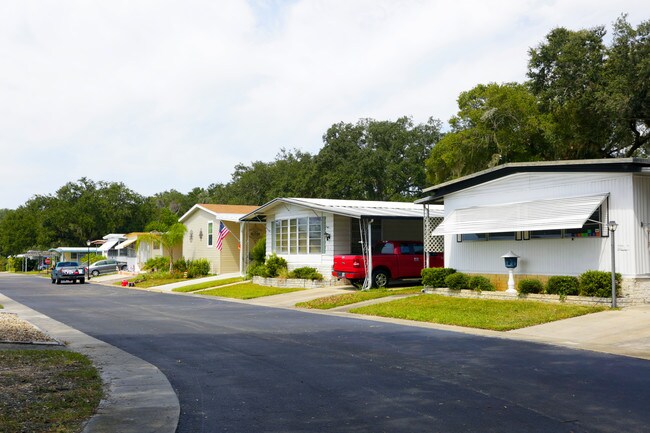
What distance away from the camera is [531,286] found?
1852 centimetres

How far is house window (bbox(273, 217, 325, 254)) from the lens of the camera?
96.2 feet

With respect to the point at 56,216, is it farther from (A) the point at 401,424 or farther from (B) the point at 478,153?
(A) the point at 401,424

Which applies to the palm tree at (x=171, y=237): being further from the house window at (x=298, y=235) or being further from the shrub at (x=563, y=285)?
the shrub at (x=563, y=285)

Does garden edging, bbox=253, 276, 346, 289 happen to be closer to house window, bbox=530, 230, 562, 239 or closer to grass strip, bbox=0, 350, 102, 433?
house window, bbox=530, 230, 562, 239

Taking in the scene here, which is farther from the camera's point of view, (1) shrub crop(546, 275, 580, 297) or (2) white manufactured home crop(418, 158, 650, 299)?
(1) shrub crop(546, 275, 580, 297)

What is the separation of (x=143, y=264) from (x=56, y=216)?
33186 mm

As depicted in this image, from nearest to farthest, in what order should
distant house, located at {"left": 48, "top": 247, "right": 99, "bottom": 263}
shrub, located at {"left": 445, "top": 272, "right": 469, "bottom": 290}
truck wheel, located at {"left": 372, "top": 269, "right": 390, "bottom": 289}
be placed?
shrub, located at {"left": 445, "top": 272, "right": 469, "bottom": 290} → truck wheel, located at {"left": 372, "top": 269, "right": 390, "bottom": 289} → distant house, located at {"left": 48, "top": 247, "right": 99, "bottom": 263}

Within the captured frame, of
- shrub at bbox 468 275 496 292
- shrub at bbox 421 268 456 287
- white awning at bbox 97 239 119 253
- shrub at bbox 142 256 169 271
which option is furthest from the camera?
white awning at bbox 97 239 119 253

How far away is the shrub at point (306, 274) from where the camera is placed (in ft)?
92.3

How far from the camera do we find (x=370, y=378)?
888 centimetres

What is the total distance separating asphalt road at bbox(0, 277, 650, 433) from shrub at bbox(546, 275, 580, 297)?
5.22 m

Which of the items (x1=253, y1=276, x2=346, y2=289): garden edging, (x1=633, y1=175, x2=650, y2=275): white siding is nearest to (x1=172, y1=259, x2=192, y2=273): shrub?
(x1=253, y1=276, x2=346, y2=289): garden edging

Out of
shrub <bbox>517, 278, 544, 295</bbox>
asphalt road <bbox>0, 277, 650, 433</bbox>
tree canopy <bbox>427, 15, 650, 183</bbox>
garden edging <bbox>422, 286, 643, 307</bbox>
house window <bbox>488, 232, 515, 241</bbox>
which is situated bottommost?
asphalt road <bbox>0, 277, 650, 433</bbox>

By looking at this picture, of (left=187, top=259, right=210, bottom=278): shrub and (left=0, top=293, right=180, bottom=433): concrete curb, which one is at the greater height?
(left=187, top=259, right=210, bottom=278): shrub
